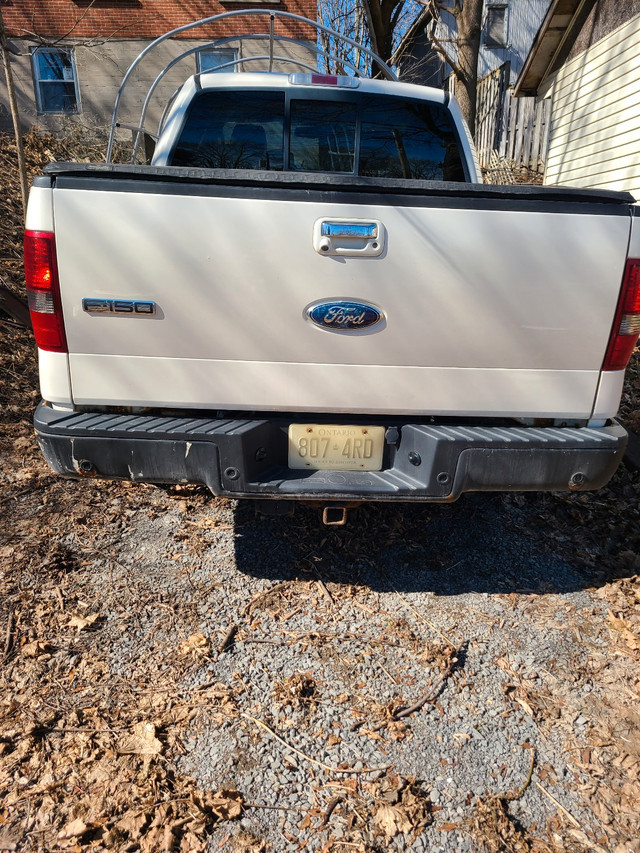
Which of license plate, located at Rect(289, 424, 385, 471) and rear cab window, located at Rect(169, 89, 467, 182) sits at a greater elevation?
rear cab window, located at Rect(169, 89, 467, 182)

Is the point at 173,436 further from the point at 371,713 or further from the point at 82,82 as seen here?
the point at 82,82

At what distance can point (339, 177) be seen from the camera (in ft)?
7.41

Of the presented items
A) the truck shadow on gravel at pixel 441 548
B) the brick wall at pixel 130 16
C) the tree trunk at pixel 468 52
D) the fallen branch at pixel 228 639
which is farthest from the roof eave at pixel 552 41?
the fallen branch at pixel 228 639

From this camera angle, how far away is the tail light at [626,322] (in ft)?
7.76

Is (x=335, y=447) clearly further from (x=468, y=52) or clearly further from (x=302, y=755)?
(x=468, y=52)

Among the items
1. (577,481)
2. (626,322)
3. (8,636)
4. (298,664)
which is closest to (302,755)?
(298,664)

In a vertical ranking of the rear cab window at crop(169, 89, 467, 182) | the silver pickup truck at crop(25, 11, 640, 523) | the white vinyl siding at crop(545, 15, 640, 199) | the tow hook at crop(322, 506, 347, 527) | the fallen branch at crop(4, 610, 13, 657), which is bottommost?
the fallen branch at crop(4, 610, 13, 657)

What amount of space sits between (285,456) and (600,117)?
460 inches

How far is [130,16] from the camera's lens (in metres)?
15.2

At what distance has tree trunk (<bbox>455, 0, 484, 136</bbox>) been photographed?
26.9 ft

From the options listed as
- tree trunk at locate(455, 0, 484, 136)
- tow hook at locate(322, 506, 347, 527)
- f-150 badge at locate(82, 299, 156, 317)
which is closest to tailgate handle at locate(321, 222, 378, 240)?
f-150 badge at locate(82, 299, 156, 317)

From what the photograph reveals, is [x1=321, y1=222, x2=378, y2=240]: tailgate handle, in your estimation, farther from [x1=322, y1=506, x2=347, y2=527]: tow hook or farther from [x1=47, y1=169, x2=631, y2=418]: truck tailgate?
[x1=322, y1=506, x2=347, y2=527]: tow hook

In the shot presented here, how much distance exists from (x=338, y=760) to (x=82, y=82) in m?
17.8

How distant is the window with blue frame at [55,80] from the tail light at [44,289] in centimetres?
1607
